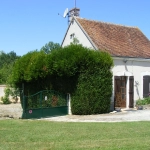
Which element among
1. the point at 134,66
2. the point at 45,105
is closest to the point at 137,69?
the point at 134,66

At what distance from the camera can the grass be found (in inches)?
304

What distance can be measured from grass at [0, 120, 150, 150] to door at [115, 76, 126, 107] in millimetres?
8165

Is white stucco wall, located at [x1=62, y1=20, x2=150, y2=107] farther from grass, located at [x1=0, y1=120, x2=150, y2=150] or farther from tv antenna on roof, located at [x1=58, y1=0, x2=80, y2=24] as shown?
grass, located at [x1=0, y1=120, x2=150, y2=150]

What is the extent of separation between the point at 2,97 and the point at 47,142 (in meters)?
21.1

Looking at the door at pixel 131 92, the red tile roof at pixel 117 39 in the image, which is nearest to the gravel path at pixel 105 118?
the door at pixel 131 92

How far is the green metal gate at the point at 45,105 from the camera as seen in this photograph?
15719 mm

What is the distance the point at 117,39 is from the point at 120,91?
4294mm

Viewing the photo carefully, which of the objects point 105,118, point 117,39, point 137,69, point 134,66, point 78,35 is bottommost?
point 105,118

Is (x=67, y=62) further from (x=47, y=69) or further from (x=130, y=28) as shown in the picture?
(x=130, y=28)

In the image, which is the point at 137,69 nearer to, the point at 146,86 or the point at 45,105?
the point at 146,86

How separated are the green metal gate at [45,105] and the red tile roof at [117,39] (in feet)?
16.0

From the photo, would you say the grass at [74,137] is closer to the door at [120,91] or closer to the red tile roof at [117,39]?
the door at [120,91]

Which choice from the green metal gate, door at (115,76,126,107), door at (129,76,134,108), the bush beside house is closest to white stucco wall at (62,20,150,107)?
door at (129,76,134,108)

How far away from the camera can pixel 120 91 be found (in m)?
19.8
